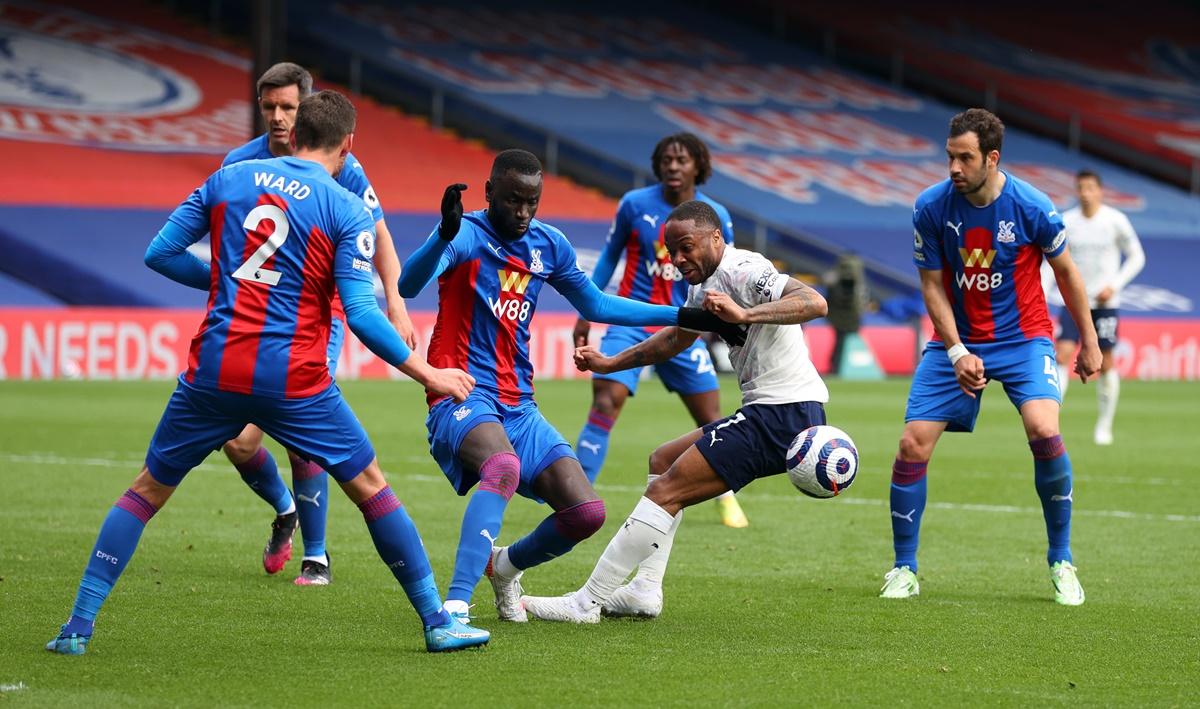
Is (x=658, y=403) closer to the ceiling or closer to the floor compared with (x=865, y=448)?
closer to the floor

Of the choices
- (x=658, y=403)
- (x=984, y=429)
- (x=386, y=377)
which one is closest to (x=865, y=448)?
(x=984, y=429)

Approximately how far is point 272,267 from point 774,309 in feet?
6.55

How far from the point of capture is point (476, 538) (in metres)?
6.39

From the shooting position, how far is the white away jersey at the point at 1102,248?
15.9 m

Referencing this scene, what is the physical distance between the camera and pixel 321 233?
5.72 meters

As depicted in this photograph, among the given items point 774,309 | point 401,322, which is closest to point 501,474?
point 401,322

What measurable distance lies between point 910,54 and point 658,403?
2281 centimetres

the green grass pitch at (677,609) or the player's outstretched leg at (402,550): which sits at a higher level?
Result: the player's outstretched leg at (402,550)

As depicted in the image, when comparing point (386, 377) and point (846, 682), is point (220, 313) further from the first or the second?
point (386, 377)

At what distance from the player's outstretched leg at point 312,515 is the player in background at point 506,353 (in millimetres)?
1190

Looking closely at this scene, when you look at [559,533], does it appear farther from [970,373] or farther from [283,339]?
[970,373]

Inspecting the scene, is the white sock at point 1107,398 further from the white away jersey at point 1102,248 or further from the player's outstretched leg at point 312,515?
the player's outstretched leg at point 312,515

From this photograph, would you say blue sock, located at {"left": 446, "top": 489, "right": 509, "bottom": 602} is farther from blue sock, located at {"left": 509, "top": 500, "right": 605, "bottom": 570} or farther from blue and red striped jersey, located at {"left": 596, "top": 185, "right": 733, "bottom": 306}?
blue and red striped jersey, located at {"left": 596, "top": 185, "right": 733, "bottom": 306}

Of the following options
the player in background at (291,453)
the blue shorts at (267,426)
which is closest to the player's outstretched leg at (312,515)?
the player in background at (291,453)
